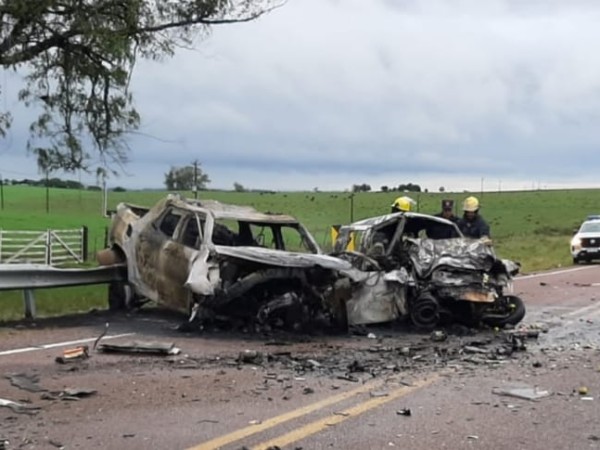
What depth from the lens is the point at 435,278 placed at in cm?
1094

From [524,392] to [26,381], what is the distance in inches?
163

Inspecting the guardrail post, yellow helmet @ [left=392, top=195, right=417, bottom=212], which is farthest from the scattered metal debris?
yellow helmet @ [left=392, top=195, right=417, bottom=212]

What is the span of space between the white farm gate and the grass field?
201cm

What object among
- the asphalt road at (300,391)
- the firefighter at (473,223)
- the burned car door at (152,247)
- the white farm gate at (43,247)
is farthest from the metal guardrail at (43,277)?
the white farm gate at (43,247)

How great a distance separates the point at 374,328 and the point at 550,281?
10.5 metres

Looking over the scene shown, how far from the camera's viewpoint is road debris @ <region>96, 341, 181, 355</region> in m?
8.58

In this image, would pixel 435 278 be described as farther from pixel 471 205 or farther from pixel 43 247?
pixel 43 247

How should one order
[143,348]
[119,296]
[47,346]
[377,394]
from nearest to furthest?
[377,394] → [143,348] → [47,346] → [119,296]

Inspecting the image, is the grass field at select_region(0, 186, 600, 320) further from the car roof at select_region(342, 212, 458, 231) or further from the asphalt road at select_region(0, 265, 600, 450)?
the asphalt road at select_region(0, 265, 600, 450)

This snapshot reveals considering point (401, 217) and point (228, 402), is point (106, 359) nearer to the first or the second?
point (228, 402)

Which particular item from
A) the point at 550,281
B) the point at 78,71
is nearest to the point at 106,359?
the point at 78,71

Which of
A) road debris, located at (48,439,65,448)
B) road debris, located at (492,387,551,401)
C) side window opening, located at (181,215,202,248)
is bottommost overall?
road debris, located at (492,387,551,401)

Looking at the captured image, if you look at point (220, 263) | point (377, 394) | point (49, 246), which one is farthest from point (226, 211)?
point (49, 246)

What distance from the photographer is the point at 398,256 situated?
37.6ft
